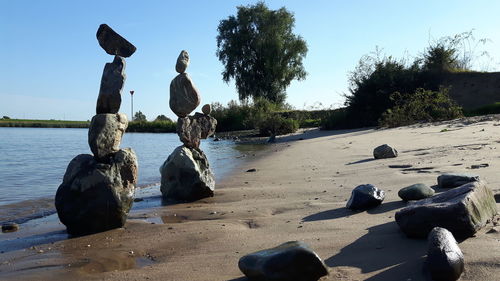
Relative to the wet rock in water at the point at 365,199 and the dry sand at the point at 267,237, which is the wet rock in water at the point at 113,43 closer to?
the dry sand at the point at 267,237

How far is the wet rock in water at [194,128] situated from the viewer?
25.7ft

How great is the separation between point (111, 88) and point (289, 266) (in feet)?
11.9

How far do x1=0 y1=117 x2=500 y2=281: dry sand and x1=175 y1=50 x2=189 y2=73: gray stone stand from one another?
213cm

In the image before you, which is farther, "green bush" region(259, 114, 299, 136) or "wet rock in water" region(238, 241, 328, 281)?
"green bush" region(259, 114, 299, 136)

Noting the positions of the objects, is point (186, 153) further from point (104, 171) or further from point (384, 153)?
point (384, 153)

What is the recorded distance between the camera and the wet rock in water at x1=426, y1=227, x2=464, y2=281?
272cm

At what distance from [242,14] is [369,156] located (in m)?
33.8

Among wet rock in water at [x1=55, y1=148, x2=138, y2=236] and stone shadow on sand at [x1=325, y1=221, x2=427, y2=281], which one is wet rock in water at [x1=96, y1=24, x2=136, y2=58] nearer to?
wet rock in water at [x1=55, y1=148, x2=138, y2=236]

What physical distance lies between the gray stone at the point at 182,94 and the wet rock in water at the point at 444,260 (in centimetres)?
555

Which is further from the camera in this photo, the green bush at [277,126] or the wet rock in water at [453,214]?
the green bush at [277,126]

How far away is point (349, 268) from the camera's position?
3152 millimetres

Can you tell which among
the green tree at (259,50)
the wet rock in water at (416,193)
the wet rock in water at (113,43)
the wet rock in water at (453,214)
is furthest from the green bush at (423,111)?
the green tree at (259,50)

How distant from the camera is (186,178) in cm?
732

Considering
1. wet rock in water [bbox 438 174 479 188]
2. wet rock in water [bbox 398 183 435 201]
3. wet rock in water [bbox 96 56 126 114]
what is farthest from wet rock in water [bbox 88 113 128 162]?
wet rock in water [bbox 438 174 479 188]
